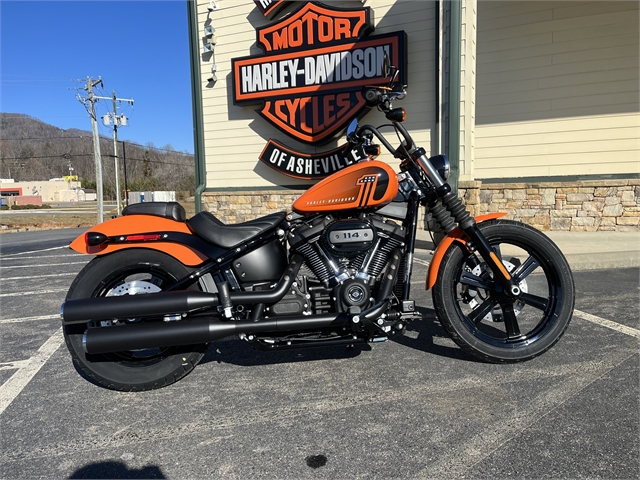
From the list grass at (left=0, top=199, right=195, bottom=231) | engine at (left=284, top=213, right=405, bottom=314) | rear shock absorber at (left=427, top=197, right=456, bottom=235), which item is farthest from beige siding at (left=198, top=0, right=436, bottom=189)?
grass at (left=0, top=199, right=195, bottom=231)

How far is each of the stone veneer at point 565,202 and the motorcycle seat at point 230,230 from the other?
5941 millimetres

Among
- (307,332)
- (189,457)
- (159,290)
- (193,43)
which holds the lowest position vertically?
(189,457)

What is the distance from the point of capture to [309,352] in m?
3.24

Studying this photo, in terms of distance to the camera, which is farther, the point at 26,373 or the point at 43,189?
the point at 43,189

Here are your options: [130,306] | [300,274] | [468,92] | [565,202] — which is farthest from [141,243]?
[565,202]

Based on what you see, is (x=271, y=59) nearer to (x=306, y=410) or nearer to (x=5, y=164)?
(x=306, y=410)

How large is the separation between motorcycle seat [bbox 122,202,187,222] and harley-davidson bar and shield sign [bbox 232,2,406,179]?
23.1 feet

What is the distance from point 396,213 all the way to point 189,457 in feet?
5.84

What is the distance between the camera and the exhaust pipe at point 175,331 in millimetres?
2420

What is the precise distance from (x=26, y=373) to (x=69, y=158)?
9322cm

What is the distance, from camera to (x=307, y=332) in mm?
2691

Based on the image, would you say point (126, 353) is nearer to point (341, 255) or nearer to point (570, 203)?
point (341, 255)

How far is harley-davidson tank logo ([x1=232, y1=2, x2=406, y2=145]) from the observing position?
924cm

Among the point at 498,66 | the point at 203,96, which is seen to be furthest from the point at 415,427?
the point at 203,96
